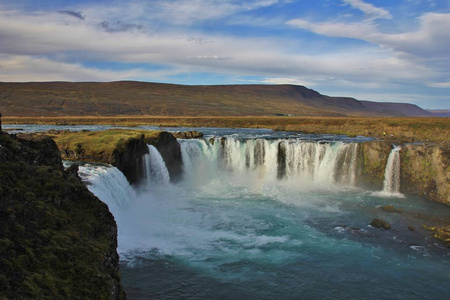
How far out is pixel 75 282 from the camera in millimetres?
8539


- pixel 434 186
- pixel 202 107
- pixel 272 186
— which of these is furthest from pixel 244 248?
pixel 202 107

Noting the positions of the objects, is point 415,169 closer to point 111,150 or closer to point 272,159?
point 272,159

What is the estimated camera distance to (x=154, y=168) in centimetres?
3294

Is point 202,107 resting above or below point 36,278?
above

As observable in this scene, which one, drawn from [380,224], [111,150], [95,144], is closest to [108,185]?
[111,150]

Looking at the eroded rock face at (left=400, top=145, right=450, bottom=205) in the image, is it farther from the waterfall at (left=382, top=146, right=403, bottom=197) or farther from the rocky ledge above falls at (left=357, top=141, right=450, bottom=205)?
the waterfall at (left=382, top=146, right=403, bottom=197)

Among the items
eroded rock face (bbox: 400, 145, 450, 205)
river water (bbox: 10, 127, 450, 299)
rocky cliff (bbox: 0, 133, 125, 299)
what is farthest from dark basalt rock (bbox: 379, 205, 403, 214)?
rocky cliff (bbox: 0, 133, 125, 299)

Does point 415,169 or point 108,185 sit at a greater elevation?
point 415,169

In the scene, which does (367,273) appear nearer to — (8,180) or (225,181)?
(8,180)

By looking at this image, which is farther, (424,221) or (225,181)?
(225,181)

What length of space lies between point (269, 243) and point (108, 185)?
1051cm

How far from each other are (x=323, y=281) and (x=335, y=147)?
921 inches

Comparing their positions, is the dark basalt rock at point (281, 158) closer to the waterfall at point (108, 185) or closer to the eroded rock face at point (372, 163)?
the eroded rock face at point (372, 163)

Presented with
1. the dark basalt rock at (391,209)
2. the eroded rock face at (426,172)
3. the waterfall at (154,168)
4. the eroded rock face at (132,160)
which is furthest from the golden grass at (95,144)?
the eroded rock face at (426,172)
